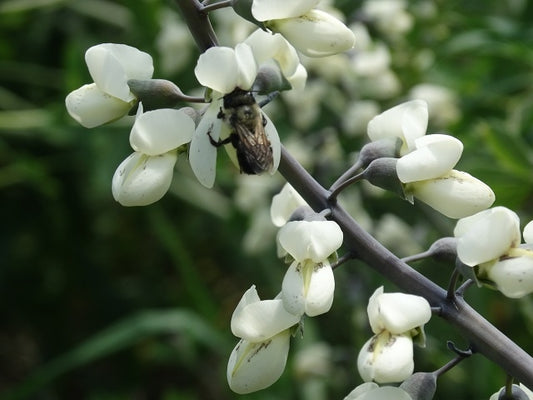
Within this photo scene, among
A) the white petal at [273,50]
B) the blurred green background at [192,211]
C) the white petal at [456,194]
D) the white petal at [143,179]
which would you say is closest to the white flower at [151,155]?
the white petal at [143,179]

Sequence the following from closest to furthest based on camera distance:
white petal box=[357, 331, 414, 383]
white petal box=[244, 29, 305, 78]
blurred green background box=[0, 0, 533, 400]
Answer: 1. white petal box=[357, 331, 414, 383]
2. white petal box=[244, 29, 305, 78]
3. blurred green background box=[0, 0, 533, 400]

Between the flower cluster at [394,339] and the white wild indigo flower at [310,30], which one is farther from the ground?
the white wild indigo flower at [310,30]

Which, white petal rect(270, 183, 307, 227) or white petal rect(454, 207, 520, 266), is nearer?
white petal rect(454, 207, 520, 266)

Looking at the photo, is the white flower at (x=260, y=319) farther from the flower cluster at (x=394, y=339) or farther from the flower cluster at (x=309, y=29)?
the flower cluster at (x=309, y=29)

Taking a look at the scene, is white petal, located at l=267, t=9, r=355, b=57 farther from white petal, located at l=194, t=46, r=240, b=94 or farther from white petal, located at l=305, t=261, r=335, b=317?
white petal, located at l=305, t=261, r=335, b=317

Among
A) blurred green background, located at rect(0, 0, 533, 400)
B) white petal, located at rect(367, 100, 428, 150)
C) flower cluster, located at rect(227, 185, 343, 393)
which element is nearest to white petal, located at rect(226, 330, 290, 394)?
flower cluster, located at rect(227, 185, 343, 393)

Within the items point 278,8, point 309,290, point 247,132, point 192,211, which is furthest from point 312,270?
point 192,211

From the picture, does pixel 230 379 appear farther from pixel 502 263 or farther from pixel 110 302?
pixel 110 302
